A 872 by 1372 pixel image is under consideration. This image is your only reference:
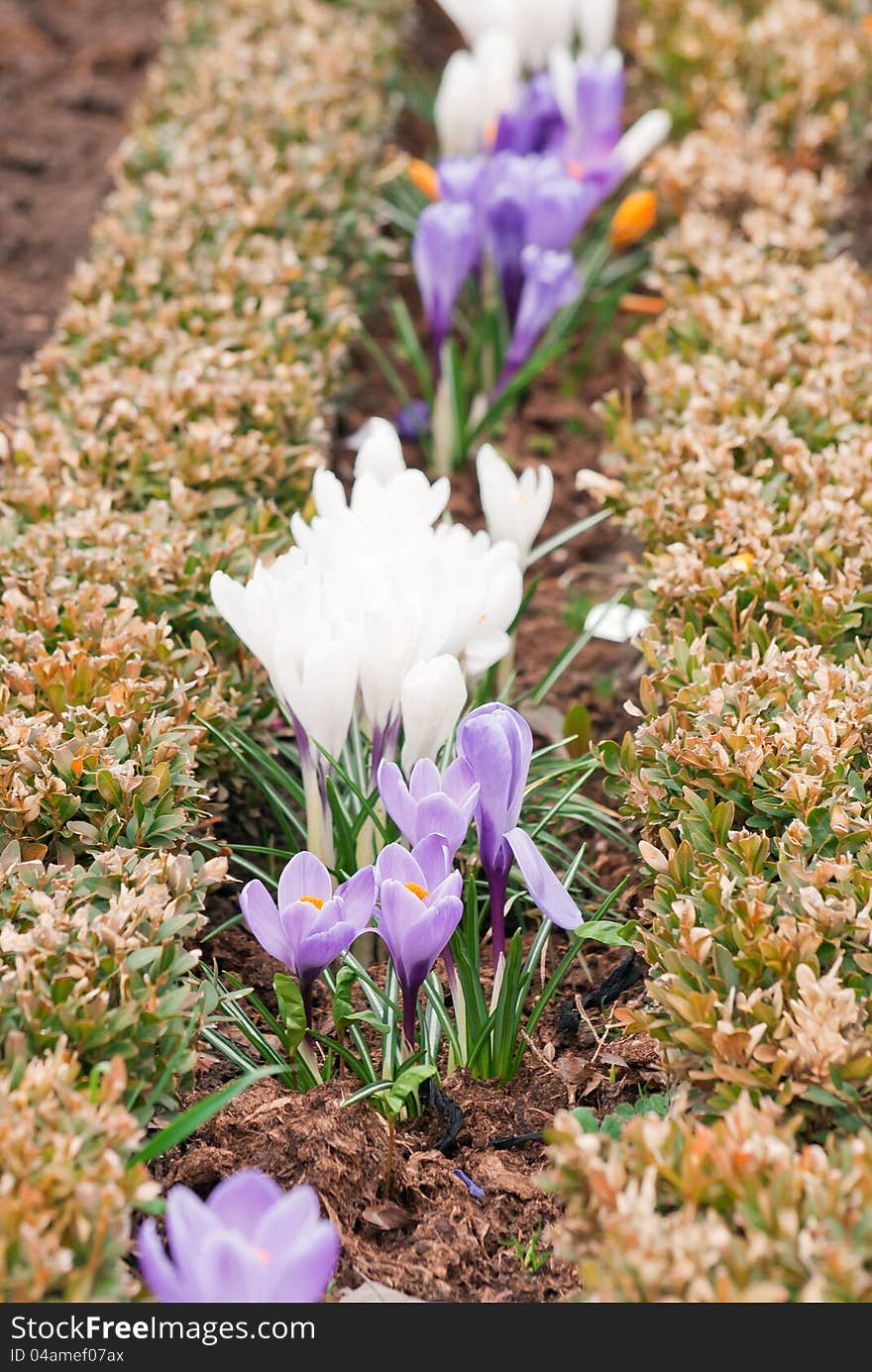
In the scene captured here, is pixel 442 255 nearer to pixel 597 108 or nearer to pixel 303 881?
pixel 597 108

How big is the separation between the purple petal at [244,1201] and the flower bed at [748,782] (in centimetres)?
33

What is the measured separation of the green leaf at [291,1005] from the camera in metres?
1.91

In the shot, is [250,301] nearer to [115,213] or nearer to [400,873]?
[115,213]

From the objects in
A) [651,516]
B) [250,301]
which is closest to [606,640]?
[651,516]

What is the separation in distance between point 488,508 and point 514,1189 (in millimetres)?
1164

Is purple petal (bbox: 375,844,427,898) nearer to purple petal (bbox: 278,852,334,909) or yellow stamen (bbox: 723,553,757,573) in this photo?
purple petal (bbox: 278,852,334,909)

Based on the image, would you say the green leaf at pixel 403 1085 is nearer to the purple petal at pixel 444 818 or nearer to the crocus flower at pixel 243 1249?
the purple petal at pixel 444 818

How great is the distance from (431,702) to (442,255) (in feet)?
5.08

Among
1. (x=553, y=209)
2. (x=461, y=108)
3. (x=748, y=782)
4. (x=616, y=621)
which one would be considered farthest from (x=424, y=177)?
(x=748, y=782)

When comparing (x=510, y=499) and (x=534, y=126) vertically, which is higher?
(x=534, y=126)

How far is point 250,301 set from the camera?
10.8ft

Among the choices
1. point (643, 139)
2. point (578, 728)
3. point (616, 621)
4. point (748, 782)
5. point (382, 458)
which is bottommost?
point (578, 728)

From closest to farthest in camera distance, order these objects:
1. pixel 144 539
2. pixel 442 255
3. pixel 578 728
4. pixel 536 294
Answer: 1. pixel 144 539
2. pixel 578 728
3. pixel 442 255
4. pixel 536 294

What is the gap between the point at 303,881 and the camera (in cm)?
189
